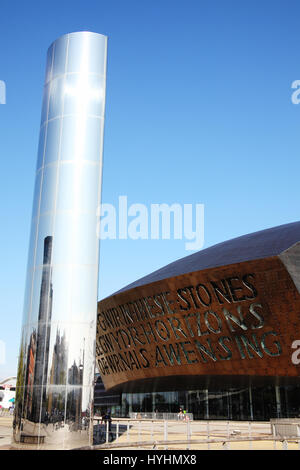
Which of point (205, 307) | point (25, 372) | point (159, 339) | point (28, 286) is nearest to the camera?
point (25, 372)

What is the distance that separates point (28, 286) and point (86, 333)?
2177mm

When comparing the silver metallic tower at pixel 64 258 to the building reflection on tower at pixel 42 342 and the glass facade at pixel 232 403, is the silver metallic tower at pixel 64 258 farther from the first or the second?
the glass facade at pixel 232 403

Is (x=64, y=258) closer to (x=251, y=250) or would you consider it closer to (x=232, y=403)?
(x=251, y=250)

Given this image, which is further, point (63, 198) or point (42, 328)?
point (63, 198)

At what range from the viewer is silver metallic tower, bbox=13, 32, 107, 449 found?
1112 centimetres

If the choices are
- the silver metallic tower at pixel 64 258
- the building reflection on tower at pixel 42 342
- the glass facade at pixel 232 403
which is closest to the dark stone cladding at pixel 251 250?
the glass facade at pixel 232 403

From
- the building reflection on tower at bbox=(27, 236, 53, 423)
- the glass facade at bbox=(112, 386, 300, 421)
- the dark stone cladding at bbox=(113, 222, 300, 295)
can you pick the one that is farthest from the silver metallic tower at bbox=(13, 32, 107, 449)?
the glass facade at bbox=(112, 386, 300, 421)

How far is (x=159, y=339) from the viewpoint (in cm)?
3441

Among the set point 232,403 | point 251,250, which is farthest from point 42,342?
point 232,403

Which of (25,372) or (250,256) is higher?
(250,256)
